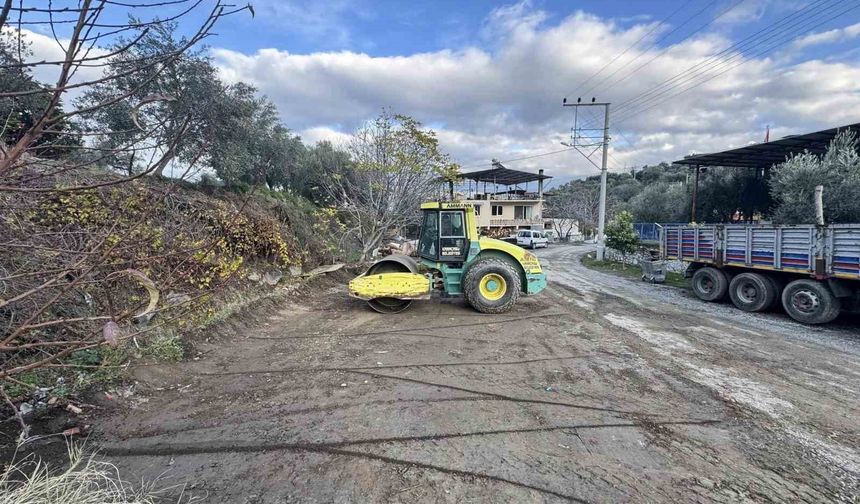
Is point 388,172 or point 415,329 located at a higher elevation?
point 388,172

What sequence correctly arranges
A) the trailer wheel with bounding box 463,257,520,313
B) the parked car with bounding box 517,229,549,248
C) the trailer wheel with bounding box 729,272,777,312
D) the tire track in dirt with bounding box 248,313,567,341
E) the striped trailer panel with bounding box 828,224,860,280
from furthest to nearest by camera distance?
the parked car with bounding box 517,229,549,248
the trailer wheel with bounding box 729,272,777,312
the trailer wheel with bounding box 463,257,520,313
the striped trailer panel with bounding box 828,224,860,280
the tire track in dirt with bounding box 248,313,567,341

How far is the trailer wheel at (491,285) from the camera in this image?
7.84m

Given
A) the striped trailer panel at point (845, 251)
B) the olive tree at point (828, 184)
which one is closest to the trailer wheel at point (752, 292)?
the striped trailer panel at point (845, 251)

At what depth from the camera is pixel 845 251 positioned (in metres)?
6.87

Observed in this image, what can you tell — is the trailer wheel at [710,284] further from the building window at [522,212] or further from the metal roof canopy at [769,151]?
the building window at [522,212]

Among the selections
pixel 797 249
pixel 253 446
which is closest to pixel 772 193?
pixel 797 249

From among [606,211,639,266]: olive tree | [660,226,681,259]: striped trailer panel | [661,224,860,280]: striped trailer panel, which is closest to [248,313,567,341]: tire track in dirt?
[661,224,860,280]: striped trailer panel

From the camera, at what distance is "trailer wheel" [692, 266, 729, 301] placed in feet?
30.6

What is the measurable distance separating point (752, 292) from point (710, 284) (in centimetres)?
112

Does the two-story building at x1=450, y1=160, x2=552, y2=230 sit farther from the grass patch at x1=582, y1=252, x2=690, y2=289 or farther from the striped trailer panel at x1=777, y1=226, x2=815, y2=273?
the striped trailer panel at x1=777, y1=226, x2=815, y2=273

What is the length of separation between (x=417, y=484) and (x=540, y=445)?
1.14 m

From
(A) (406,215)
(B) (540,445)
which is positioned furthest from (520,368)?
(A) (406,215)

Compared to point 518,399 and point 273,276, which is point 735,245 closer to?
point 518,399

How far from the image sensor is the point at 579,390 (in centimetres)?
438
